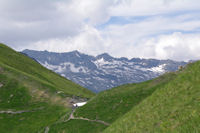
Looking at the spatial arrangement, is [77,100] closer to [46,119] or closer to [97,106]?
[46,119]

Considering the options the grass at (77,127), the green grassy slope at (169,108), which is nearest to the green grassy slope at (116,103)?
the grass at (77,127)

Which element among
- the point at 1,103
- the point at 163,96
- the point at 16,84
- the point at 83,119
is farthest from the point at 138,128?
the point at 16,84

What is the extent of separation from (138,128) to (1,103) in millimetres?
100598

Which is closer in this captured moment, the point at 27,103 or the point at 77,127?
the point at 77,127

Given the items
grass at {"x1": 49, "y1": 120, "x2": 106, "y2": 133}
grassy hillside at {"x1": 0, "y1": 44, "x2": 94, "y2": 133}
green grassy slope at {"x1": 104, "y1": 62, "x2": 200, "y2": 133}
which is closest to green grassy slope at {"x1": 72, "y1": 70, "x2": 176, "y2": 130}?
grass at {"x1": 49, "y1": 120, "x2": 106, "y2": 133}

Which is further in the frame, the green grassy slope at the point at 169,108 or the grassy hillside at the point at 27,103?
the grassy hillside at the point at 27,103

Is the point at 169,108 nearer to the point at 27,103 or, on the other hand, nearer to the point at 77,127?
the point at 77,127

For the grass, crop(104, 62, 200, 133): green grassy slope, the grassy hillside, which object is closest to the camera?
crop(104, 62, 200, 133): green grassy slope

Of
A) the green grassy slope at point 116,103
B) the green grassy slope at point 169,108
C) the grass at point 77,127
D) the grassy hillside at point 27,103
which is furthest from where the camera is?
the grassy hillside at point 27,103

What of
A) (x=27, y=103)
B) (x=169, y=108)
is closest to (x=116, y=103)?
(x=169, y=108)

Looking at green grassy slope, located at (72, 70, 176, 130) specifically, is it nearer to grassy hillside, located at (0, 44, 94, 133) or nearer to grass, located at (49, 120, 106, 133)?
grass, located at (49, 120, 106, 133)

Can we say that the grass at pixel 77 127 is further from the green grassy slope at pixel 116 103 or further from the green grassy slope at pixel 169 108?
the green grassy slope at pixel 169 108

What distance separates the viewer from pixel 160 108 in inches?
1398

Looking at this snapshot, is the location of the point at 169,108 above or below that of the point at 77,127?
above
